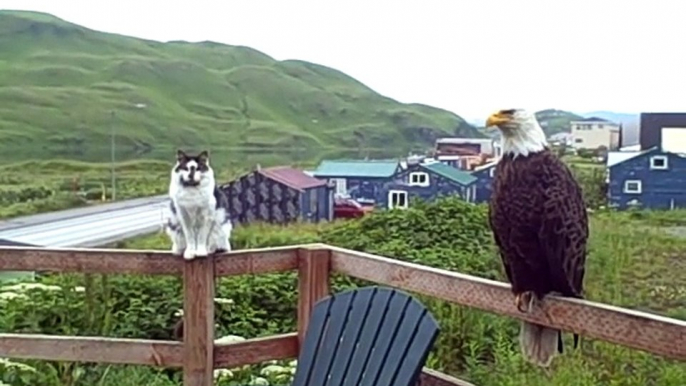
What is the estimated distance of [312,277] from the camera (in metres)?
2.32

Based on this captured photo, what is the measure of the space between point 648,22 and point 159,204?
181 centimetres

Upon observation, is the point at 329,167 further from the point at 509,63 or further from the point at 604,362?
the point at 604,362

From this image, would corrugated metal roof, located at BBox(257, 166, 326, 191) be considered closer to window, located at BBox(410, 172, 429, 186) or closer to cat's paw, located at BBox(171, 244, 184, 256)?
window, located at BBox(410, 172, 429, 186)

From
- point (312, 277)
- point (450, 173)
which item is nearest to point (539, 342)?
point (312, 277)

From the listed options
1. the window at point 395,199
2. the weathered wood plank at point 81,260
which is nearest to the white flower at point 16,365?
the weathered wood plank at point 81,260

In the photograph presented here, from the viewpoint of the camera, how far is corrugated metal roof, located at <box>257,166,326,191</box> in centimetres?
362

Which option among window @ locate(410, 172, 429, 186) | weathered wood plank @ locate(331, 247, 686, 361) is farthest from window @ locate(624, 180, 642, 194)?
weathered wood plank @ locate(331, 247, 686, 361)

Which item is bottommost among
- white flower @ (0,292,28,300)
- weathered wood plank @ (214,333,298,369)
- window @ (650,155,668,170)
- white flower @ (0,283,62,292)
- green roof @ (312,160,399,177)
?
weathered wood plank @ (214,333,298,369)

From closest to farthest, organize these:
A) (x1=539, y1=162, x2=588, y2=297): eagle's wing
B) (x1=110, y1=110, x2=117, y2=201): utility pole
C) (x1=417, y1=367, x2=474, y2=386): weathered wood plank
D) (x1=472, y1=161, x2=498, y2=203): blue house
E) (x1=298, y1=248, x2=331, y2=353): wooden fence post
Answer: (x1=539, y1=162, x2=588, y2=297): eagle's wing < (x1=417, y1=367, x2=474, y2=386): weathered wood plank < (x1=298, y1=248, x2=331, y2=353): wooden fence post < (x1=472, y1=161, x2=498, y2=203): blue house < (x1=110, y1=110, x2=117, y2=201): utility pole

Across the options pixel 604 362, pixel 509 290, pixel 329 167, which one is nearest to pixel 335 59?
pixel 329 167

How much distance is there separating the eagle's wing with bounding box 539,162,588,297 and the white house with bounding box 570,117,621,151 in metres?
1.47

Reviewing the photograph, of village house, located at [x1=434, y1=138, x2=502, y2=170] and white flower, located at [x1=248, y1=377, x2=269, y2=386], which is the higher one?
village house, located at [x1=434, y1=138, x2=502, y2=170]

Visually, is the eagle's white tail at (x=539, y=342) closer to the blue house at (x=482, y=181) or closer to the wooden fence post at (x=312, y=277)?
the wooden fence post at (x=312, y=277)

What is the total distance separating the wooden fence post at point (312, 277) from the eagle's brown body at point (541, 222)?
2.37 feet
